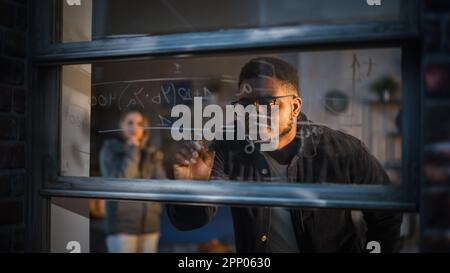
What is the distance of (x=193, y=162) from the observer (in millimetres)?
1995

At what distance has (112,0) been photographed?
2092 millimetres

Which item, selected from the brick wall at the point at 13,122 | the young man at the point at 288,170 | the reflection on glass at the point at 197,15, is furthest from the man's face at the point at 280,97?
the brick wall at the point at 13,122

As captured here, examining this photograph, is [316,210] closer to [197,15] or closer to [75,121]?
[197,15]

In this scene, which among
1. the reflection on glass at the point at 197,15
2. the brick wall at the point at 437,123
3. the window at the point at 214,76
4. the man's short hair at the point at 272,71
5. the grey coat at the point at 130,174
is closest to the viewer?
the brick wall at the point at 437,123

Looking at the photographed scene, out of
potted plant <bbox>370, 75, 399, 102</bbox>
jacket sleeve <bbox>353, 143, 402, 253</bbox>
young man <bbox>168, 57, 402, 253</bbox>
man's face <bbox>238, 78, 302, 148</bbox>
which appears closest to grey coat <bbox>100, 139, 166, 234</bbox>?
young man <bbox>168, 57, 402, 253</bbox>

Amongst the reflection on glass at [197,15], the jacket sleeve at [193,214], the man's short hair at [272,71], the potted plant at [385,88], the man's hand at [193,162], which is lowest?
the jacket sleeve at [193,214]

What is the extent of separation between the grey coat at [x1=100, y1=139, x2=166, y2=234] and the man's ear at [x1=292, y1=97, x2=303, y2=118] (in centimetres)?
62

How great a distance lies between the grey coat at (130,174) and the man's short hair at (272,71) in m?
0.53

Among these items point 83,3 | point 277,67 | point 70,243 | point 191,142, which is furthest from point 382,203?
point 83,3

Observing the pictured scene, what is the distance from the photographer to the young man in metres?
1.83

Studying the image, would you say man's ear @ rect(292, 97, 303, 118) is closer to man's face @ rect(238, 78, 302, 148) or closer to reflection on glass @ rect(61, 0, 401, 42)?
man's face @ rect(238, 78, 302, 148)

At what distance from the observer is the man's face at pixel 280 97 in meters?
1.90

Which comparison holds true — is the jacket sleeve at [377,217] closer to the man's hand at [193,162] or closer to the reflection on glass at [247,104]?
the reflection on glass at [247,104]

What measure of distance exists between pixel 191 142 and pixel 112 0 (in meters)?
0.76
